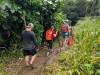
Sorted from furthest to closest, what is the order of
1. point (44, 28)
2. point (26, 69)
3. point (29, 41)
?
point (44, 28) < point (26, 69) < point (29, 41)

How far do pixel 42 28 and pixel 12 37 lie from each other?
2.54 metres

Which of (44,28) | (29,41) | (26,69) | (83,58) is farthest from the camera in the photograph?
(44,28)

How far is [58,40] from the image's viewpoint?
62.3 feet

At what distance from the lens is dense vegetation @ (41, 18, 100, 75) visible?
27.2 ft

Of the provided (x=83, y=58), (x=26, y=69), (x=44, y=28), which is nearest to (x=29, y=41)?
(x=26, y=69)

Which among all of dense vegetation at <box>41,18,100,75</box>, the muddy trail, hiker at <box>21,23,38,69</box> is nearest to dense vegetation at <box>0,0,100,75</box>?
dense vegetation at <box>41,18,100,75</box>

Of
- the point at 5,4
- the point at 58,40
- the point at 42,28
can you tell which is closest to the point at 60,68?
the point at 5,4

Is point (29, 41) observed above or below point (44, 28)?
above

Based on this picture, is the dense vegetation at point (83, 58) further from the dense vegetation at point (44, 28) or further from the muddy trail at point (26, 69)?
the muddy trail at point (26, 69)

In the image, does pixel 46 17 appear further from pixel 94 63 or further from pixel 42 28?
pixel 94 63

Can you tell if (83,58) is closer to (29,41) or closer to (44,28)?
(29,41)

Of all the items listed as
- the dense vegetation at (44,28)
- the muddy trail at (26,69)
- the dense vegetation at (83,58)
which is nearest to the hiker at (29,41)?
the muddy trail at (26,69)

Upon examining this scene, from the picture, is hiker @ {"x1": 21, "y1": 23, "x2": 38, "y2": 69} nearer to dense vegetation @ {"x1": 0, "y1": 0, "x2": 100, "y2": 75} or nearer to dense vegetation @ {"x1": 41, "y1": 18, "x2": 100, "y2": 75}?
dense vegetation @ {"x1": 0, "y1": 0, "x2": 100, "y2": 75}

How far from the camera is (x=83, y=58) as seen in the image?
8672 millimetres
